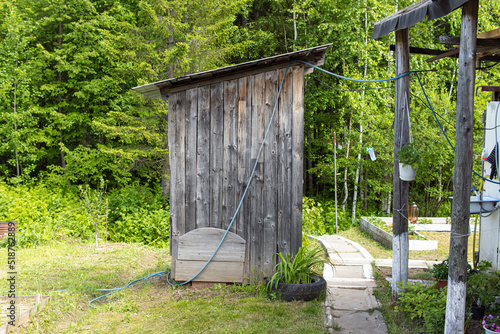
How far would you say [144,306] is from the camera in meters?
5.10

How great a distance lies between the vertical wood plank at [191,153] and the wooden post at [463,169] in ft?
11.1

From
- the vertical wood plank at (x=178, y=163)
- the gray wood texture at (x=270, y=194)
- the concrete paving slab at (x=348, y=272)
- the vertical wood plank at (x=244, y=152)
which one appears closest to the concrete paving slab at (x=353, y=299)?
the concrete paving slab at (x=348, y=272)

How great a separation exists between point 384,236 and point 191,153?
206 inches

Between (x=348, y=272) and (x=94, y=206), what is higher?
(x=94, y=206)

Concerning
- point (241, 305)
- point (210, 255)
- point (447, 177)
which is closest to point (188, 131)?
point (210, 255)

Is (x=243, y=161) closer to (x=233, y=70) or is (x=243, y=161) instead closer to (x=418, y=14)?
(x=233, y=70)

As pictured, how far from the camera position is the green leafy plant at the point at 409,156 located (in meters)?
4.57

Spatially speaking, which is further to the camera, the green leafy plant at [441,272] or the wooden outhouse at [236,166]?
the wooden outhouse at [236,166]

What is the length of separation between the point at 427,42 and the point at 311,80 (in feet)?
13.1

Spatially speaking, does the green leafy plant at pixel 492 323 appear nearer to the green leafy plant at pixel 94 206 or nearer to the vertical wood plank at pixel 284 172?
the vertical wood plank at pixel 284 172

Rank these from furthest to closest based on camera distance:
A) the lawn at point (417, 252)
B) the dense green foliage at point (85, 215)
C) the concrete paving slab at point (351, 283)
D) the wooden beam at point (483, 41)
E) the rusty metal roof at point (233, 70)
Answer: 1. the dense green foliage at point (85, 215)
2. the lawn at point (417, 252)
3. the concrete paving slab at point (351, 283)
4. the rusty metal roof at point (233, 70)
5. the wooden beam at point (483, 41)

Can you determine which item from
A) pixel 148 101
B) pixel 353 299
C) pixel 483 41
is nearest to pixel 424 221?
pixel 353 299

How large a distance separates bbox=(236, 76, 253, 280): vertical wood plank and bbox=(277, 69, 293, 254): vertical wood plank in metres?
0.43

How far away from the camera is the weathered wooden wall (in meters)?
5.71
